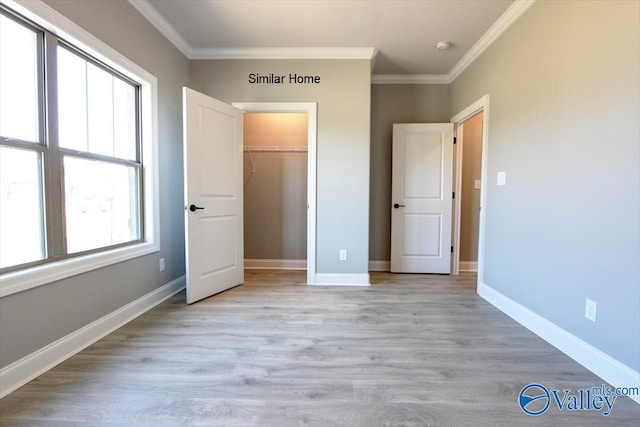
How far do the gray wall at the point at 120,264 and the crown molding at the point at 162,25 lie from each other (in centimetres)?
5

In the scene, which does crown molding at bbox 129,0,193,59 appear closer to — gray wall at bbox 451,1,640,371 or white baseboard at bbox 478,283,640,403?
gray wall at bbox 451,1,640,371

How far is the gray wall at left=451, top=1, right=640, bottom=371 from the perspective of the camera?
1.48 m

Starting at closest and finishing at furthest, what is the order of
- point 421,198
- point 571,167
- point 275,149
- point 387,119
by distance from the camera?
point 571,167 → point 421,198 → point 387,119 → point 275,149

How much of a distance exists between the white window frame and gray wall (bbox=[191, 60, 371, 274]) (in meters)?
0.86

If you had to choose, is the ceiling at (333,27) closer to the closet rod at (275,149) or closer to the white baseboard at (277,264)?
the closet rod at (275,149)

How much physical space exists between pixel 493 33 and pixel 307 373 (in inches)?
131

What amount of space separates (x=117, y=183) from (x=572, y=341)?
352 centimetres

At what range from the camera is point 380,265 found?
3.92m

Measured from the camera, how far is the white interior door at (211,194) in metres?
2.59

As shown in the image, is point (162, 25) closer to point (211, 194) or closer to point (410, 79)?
point (211, 194)

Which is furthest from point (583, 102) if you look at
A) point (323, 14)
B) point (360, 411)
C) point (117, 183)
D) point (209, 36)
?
point (117, 183)

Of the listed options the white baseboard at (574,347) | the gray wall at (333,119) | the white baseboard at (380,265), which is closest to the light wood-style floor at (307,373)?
the white baseboard at (574,347)

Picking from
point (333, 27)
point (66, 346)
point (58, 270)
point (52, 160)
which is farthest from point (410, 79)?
point (66, 346)

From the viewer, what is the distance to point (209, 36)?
286 cm
